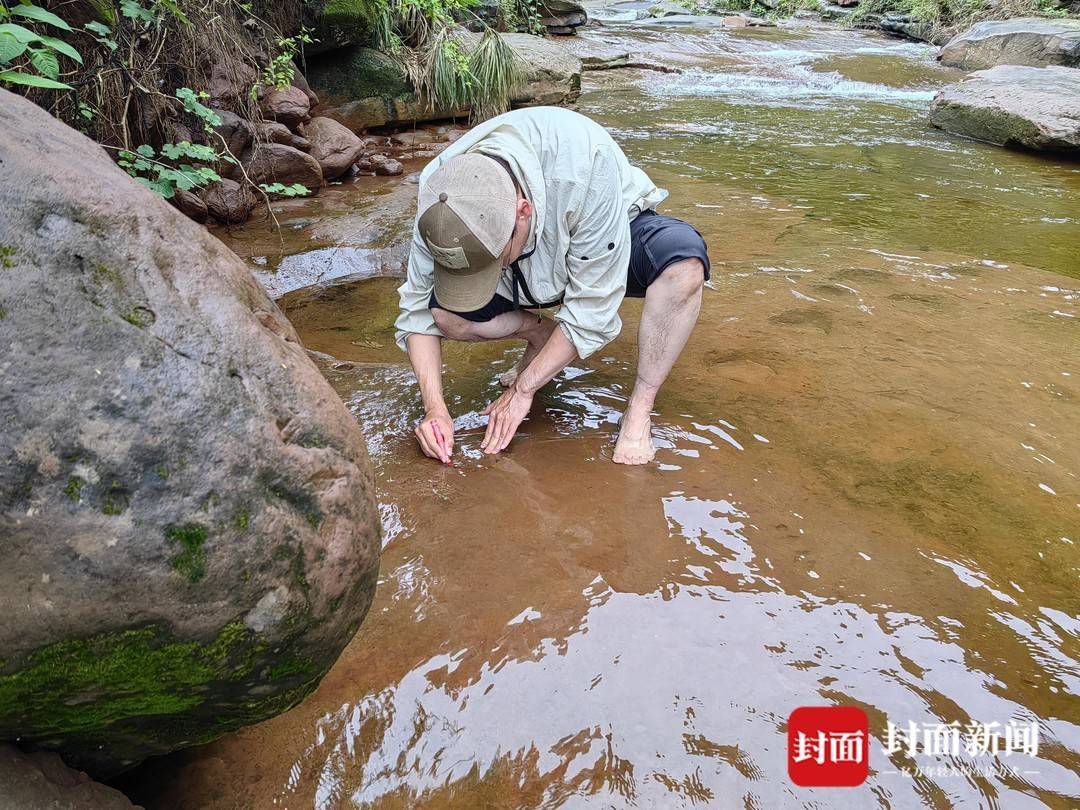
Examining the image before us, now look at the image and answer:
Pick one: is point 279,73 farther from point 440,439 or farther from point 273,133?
point 440,439

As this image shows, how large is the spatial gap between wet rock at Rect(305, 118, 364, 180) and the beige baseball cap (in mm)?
3664

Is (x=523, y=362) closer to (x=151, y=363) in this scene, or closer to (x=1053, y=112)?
(x=151, y=363)

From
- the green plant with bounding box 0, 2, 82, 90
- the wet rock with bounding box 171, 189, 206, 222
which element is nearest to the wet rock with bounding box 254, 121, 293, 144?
the wet rock with bounding box 171, 189, 206, 222

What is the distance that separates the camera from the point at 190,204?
14.0ft

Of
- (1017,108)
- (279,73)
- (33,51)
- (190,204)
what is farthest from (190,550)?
(1017,108)

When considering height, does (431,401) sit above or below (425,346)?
below

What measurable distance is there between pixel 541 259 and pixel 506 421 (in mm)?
Answer: 524

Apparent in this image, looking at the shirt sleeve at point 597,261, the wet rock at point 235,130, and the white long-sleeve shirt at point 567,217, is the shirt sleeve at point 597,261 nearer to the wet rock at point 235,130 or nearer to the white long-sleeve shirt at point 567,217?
the white long-sleeve shirt at point 567,217

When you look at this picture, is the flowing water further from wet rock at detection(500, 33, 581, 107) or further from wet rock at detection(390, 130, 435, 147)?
wet rock at detection(500, 33, 581, 107)

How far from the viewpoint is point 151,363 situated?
109cm

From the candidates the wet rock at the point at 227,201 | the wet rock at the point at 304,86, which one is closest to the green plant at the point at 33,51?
the wet rock at the point at 227,201

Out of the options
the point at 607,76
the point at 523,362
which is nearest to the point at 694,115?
the point at 607,76

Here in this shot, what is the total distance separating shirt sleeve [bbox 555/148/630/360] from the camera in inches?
87.7

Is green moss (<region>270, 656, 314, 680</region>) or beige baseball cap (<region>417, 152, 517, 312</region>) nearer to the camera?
green moss (<region>270, 656, 314, 680</region>)
